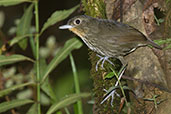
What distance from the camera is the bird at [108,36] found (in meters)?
2.87

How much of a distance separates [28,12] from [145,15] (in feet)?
4.98

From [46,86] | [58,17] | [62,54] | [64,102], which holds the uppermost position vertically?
[58,17]

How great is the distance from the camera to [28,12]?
3637mm

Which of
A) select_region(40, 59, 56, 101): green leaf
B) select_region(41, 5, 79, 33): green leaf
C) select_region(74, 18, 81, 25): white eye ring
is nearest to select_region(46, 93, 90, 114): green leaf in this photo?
select_region(40, 59, 56, 101): green leaf

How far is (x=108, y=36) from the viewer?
3.00 meters

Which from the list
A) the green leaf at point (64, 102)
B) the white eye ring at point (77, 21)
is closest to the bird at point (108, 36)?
the white eye ring at point (77, 21)

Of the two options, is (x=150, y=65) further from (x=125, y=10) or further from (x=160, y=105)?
(x=125, y=10)

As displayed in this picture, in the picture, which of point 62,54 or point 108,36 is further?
point 62,54

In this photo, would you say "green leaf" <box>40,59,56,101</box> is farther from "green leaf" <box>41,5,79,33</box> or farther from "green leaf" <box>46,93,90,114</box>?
"green leaf" <box>41,5,79,33</box>

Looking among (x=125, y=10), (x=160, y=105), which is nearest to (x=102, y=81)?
(x=160, y=105)

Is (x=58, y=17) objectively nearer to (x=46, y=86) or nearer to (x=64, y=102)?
(x=46, y=86)

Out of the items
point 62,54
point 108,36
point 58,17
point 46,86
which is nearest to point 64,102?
point 46,86

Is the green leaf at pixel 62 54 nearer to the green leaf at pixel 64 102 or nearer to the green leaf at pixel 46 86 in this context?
the green leaf at pixel 46 86

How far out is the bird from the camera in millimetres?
2867
